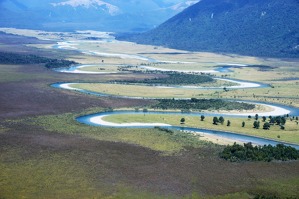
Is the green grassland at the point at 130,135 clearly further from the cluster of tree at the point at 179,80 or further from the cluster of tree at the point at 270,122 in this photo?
the cluster of tree at the point at 179,80

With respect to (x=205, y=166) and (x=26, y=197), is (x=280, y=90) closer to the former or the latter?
(x=205, y=166)

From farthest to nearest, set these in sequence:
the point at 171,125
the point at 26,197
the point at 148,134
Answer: the point at 171,125 < the point at 148,134 < the point at 26,197

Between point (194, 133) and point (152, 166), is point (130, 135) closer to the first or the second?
point (194, 133)

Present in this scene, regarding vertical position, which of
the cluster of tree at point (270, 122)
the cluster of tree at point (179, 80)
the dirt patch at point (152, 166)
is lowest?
the dirt patch at point (152, 166)

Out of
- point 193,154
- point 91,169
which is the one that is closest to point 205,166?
point 193,154

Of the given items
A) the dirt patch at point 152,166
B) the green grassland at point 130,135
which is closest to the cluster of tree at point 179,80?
the green grassland at point 130,135

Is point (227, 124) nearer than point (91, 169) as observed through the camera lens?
No

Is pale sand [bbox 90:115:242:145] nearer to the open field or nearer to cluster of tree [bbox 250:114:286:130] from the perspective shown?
the open field
